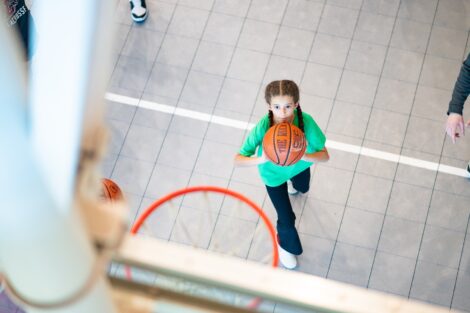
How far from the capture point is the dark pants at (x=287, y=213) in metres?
Answer: 4.87

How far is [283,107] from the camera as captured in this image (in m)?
4.28

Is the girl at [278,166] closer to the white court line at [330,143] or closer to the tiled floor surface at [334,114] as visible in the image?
the tiled floor surface at [334,114]

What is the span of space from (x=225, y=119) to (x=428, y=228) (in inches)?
71.8

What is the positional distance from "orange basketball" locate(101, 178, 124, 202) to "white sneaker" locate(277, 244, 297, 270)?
126 centimetres

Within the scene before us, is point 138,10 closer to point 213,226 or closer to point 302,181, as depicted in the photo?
point 213,226

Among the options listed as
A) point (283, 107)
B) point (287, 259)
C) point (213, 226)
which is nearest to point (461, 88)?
point (283, 107)

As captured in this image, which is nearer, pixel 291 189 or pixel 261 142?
pixel 261 142

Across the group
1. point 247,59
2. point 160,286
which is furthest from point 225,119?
point 160,286

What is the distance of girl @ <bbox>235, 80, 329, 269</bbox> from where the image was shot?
14.1 feet

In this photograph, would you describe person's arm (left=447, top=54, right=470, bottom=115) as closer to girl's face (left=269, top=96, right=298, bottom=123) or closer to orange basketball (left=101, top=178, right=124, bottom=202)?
girl's face (left=269, top=96, right=298, bottom=123)

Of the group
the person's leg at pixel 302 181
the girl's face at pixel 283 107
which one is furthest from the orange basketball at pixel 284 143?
the person's leg at pixel 302 181

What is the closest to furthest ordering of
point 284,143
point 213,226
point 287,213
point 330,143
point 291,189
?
point 284,143 < point 287,213 < point 213,226 < point 291,189 < point 330,143

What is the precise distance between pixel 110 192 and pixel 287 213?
126cm

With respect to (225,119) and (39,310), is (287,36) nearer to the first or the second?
(225,119)
